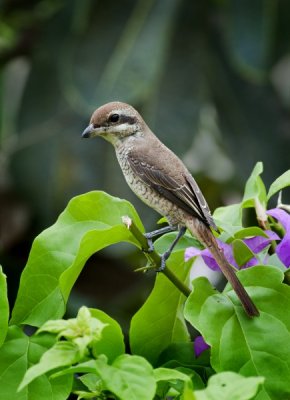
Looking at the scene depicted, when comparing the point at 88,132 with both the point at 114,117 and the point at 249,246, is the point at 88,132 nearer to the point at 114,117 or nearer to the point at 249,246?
the point at 114,117

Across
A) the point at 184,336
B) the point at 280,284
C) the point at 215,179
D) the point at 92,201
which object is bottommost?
the point at 215,179

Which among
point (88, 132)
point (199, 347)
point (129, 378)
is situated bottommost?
point (199, 347)

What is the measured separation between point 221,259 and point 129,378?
0.46m

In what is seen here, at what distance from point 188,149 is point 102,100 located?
1.43 feet

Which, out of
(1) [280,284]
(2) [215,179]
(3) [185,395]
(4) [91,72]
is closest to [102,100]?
(4) [91,72]

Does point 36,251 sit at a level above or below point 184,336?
above

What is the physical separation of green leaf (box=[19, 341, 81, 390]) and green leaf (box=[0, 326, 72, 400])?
200 mm

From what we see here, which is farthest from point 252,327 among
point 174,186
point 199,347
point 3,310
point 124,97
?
point 124,97

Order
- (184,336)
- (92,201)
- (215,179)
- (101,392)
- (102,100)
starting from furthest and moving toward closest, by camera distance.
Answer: (215,179)
(102,100)
(184,336)
(92,201)
(101,392)

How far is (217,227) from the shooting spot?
5.58ft

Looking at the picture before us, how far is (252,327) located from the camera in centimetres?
147

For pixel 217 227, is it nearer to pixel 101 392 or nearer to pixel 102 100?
pixel 101 392

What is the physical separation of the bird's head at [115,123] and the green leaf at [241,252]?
68cm

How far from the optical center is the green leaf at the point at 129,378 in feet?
3.92
